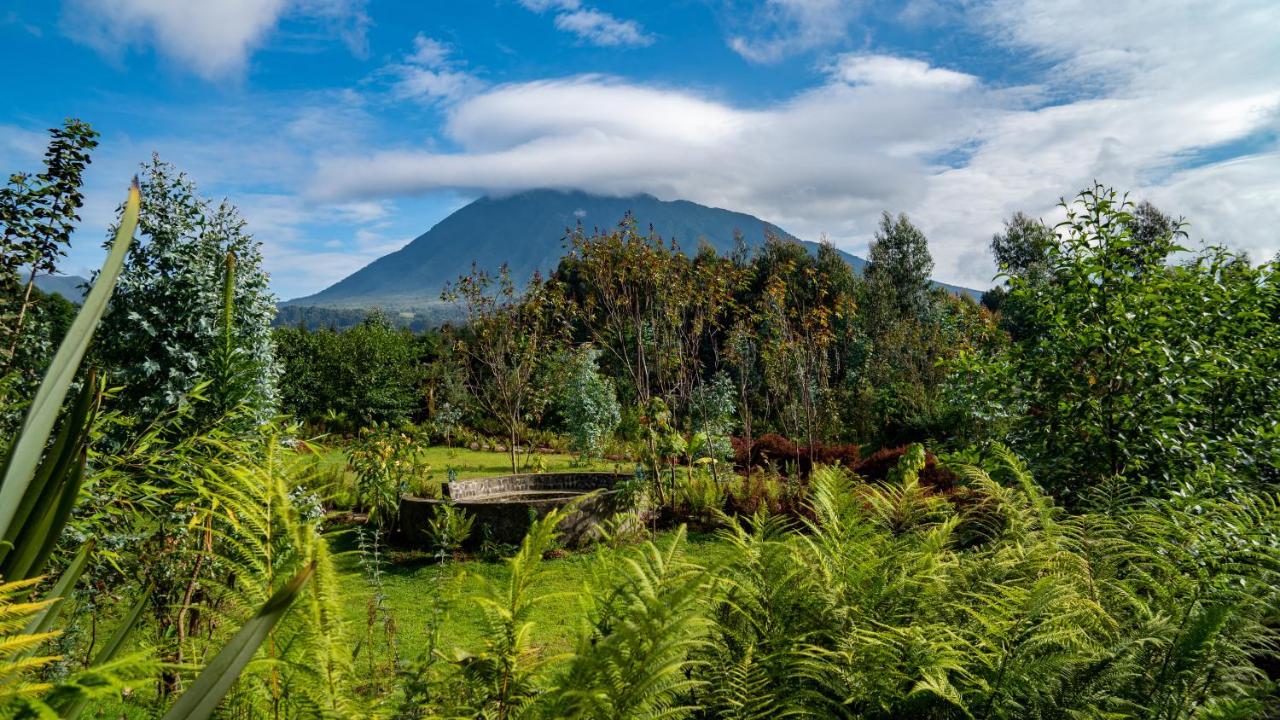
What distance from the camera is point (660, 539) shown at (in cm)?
862

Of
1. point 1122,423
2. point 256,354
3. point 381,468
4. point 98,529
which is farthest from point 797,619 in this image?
point 381,468

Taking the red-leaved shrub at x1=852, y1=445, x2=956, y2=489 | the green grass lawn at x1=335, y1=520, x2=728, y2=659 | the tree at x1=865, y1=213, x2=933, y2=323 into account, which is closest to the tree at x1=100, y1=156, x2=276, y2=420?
the green grass lawn at x1=335, y1=520, x2=728, y2=659

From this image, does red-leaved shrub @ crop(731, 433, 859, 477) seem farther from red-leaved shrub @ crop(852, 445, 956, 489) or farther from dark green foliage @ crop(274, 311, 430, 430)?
dark green foliage @ crop(274, 311, 430, 430)

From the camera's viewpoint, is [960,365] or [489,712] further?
[960,365]

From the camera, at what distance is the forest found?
126cm

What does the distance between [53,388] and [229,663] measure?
514 mm

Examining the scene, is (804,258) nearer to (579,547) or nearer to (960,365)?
(579,547)

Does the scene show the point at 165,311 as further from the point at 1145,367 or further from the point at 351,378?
the point at 351,378

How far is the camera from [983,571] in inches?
78.7

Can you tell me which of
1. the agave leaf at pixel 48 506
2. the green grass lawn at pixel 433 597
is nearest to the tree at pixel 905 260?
the green grass lawn at pixel 433 597

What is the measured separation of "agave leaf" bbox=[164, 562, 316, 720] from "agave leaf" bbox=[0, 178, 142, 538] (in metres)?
0.45

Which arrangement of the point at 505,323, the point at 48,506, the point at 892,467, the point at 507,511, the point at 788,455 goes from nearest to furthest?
1. the point at 48,506
2. the point at 507,511
3. the point at 892,467
4. the point at 788,455
5. the point at 505,323

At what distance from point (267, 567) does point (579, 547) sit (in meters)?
7.50

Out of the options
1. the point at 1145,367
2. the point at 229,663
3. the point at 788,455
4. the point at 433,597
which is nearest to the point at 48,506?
the point at 229,663
